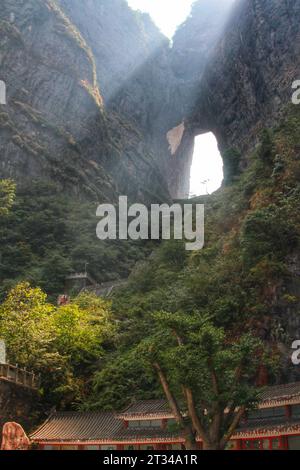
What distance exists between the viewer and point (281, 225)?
1271 inches

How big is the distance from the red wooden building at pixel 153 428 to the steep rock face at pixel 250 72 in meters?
36.0

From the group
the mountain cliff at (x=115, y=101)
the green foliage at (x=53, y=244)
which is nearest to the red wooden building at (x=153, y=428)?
the green foliage at (x=53, y=244)

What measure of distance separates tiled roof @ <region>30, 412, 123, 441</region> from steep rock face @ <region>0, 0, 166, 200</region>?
39959mm

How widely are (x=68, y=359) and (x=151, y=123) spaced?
216ft

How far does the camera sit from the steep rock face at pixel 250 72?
190 feet

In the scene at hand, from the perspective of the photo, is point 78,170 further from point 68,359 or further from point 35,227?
point 68,359

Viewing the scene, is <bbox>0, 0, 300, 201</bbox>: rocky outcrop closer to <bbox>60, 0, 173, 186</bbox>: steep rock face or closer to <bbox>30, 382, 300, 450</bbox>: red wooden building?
<bbox>60, 0, 173, 186</bbox>: steep rock face

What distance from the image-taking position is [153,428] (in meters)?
25.9

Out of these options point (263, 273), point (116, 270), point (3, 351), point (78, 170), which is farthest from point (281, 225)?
point (78, 170)

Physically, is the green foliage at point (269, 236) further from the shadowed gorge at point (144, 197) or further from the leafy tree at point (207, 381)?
the leafy tree at point (207, 381)

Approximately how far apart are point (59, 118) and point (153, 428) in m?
54.0

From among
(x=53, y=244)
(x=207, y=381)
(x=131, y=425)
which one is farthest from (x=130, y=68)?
(x=207, y=381)

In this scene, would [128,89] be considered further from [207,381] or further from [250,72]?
[207,381]
